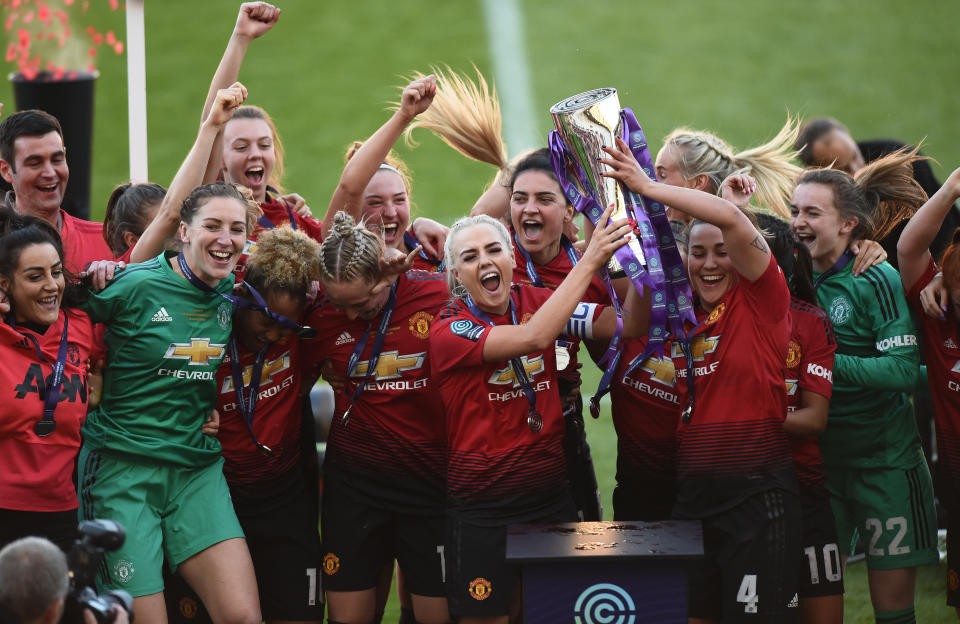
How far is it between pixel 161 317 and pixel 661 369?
180 cm

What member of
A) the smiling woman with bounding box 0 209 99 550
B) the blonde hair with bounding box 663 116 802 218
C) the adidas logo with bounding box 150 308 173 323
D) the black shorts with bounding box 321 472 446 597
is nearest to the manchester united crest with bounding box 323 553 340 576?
the black shorts with bounding box 321 472 446 597

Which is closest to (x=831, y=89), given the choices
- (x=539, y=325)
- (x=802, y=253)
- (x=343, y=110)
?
(x=343, y=110)

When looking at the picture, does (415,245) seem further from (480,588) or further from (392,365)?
(480,588)

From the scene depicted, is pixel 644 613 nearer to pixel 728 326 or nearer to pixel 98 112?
pixel 728 326

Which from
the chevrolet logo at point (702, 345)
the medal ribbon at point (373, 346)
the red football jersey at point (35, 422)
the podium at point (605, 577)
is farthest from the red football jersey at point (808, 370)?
the red football jersey at point (35, 422)

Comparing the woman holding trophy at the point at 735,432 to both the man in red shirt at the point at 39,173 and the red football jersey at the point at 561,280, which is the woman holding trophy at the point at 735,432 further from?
the man in red shirt at the point at 39,173

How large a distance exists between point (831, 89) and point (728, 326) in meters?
10.2

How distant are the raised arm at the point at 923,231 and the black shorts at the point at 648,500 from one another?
→ 1.19 metres

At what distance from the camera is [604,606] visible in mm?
4031

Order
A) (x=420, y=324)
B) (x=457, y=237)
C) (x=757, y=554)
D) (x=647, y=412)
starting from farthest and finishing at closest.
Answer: (x=647, y=412), (x=420, y=324), (x=457, y=237), (x=757, y=554)

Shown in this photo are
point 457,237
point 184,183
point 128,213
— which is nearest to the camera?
point 457,237

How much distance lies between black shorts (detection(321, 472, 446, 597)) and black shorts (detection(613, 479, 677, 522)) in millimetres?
758

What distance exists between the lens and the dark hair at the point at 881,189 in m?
4.95

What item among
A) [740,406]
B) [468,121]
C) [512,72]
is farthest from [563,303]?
[512,72]
